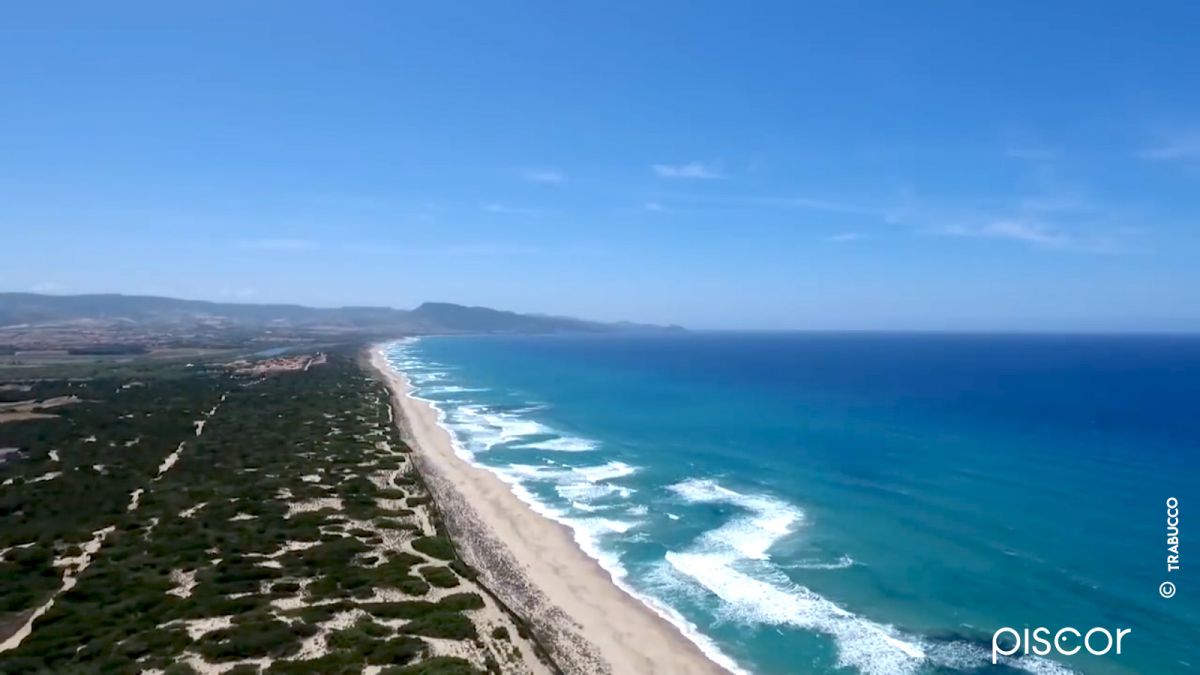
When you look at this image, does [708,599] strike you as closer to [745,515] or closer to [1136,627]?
[745,515]

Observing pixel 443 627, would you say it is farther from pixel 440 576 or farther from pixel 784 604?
pixel 784 604

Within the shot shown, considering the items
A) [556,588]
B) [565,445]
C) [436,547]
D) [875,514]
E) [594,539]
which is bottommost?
[556,588]

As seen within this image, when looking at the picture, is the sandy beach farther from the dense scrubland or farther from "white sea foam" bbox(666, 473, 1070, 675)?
"white sea foam" bbox(666, 473, 1070, 675)

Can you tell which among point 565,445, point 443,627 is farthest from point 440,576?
point 565,445

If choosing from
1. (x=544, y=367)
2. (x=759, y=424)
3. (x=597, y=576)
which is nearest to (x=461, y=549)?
(x=597, y=576)

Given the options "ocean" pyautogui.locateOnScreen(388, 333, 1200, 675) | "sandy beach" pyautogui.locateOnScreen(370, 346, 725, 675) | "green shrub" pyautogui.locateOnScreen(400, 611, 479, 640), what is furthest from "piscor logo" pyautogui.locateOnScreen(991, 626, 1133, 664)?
"green shrub" pyautogui.locateOnScreen(400, 611, 479, 640)
